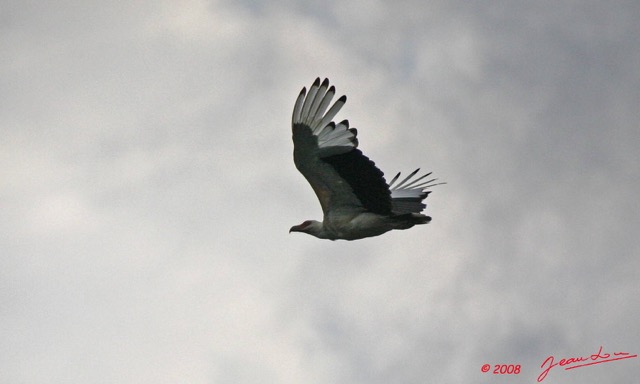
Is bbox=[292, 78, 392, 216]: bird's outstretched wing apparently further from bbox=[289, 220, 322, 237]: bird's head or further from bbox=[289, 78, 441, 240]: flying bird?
bbox=[289, 220, 322, 237]: bird's head

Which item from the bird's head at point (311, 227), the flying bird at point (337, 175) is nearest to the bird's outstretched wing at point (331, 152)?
the flying bird at point (337, 175)

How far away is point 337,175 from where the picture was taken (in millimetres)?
21922

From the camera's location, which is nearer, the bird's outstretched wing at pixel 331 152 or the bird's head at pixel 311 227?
the bird's outstretched wing at pixel 331 152

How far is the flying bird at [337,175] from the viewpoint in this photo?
21.4 meters

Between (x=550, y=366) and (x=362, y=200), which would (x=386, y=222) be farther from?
(x=550, y=366)

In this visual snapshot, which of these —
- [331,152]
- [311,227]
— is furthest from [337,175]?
[311,227]

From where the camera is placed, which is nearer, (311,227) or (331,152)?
(331,152)

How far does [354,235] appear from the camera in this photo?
22656mm

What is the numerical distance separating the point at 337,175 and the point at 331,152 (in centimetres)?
60

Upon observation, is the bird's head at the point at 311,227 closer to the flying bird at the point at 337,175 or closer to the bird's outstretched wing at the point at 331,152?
the flying bird at the point at 337,175

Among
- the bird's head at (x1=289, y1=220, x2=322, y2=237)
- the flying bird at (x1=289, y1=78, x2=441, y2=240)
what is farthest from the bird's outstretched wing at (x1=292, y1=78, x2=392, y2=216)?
the bird's head at (x1=289, y1=220, x2=322, y2=237)

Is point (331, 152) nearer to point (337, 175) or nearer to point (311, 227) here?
point (337, 175)

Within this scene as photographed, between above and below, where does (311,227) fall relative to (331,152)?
below

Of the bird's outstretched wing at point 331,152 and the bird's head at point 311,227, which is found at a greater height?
the bird's outstretched wing at point 331,152
